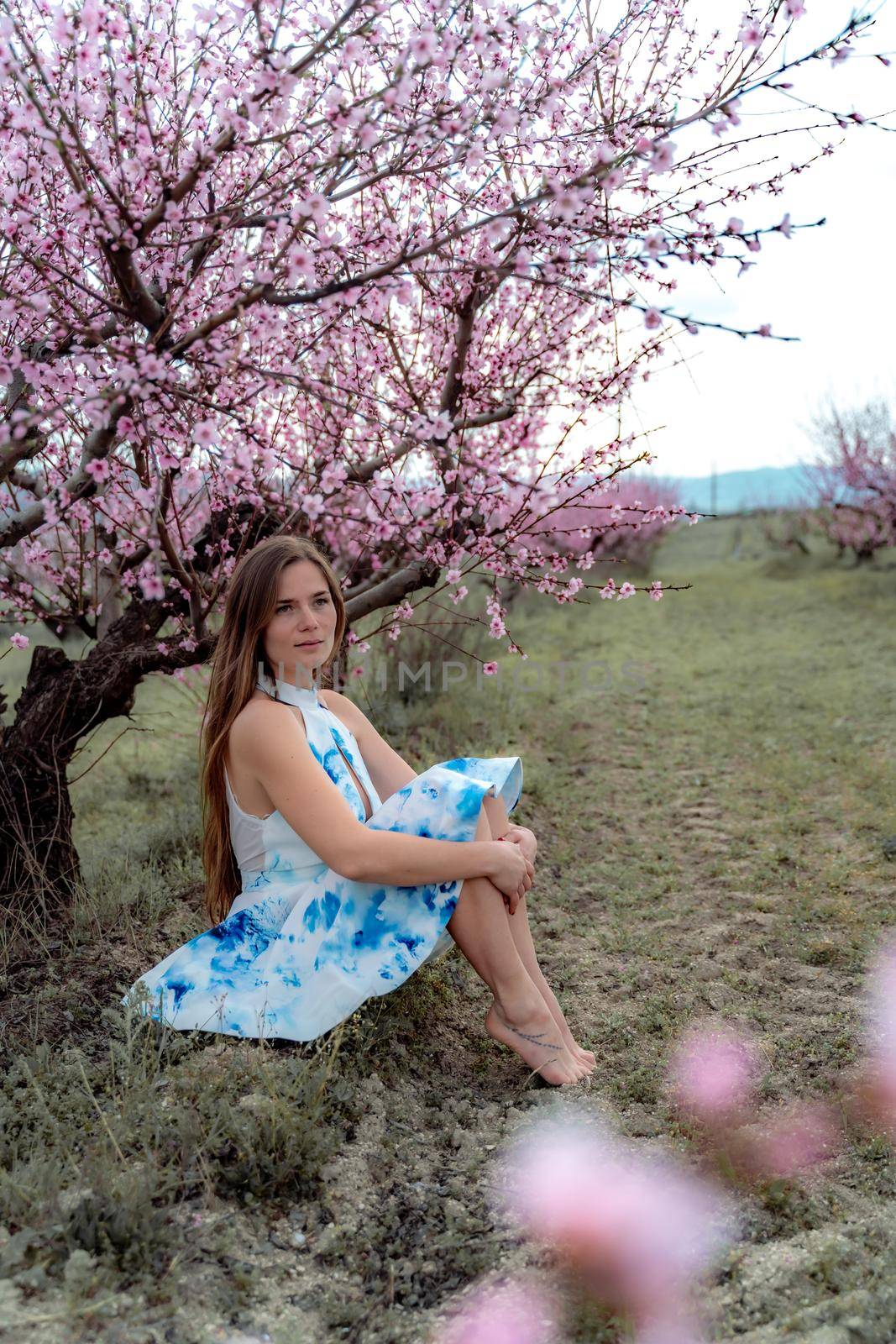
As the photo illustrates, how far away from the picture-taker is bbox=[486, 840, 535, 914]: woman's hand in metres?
2.29

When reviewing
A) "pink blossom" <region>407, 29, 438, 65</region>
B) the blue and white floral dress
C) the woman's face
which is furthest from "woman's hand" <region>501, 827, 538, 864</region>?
"pink blossom" <region>407, 29, 438, 65</region>

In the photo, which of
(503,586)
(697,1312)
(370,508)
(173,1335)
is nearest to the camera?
(173,1335)

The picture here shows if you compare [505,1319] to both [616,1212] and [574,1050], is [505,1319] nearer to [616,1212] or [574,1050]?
[616,1212]

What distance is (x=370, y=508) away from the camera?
174 inches

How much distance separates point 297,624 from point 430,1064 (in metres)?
1.20

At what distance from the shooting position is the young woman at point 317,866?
227 cm

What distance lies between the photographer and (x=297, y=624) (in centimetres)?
251

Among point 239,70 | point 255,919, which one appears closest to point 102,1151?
point 255,919

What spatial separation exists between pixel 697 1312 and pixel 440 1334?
435 millimetres

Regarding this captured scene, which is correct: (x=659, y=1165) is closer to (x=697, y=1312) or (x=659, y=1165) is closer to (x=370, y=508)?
(x=697, y=1312)

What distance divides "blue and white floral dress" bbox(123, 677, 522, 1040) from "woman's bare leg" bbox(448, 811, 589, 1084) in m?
0.05

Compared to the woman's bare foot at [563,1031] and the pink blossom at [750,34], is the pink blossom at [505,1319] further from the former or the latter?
the pink blossom at [750,34]

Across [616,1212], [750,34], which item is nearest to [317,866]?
[616,1212]

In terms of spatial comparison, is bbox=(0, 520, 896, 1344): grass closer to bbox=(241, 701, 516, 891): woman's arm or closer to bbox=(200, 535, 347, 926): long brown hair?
bbox=(241, 701, 516, 891): woman's arm
